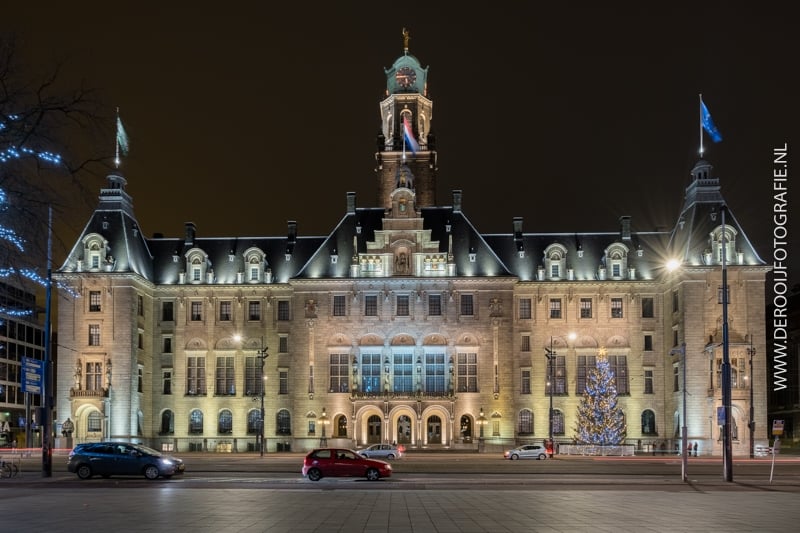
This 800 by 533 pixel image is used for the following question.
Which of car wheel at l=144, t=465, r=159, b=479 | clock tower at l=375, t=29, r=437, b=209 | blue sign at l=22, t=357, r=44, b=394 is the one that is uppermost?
clock tower at l=375, t=29, r=437, b=209

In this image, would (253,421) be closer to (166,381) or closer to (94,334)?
(166,381)

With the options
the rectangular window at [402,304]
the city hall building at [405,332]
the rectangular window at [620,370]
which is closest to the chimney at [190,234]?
the city hall building at [405,332]

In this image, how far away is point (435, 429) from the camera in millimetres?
86938

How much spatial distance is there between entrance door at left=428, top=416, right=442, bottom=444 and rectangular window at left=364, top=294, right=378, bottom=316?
418 inches

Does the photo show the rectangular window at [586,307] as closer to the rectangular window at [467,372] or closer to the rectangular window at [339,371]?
the rectangular window at [467,372]

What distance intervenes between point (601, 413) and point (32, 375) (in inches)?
1829

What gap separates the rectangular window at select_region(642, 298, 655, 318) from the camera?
8962cm

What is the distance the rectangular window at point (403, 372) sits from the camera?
283ft

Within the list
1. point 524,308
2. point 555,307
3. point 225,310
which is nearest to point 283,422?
point 225,310

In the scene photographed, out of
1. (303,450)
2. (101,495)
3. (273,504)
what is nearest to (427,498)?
(273,504)

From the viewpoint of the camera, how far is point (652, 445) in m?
86.4

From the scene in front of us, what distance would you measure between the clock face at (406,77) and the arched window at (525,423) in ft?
126

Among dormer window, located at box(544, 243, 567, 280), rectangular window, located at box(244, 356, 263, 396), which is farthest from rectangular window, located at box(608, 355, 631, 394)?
rectangular window, located at box(244, 356, 263, 396)

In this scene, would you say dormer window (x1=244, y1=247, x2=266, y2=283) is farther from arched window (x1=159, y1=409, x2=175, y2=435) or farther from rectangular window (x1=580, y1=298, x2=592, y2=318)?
rectangular window (x1=580, y1=298, x2=592, y2=318)
